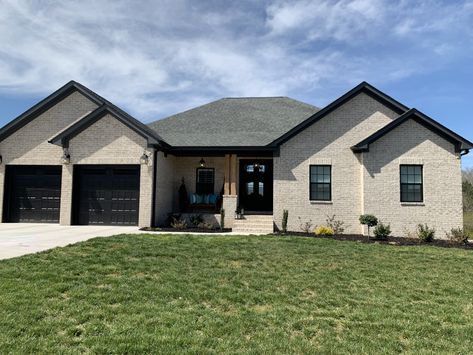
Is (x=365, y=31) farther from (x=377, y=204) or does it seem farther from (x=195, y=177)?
(x=195, y=177)

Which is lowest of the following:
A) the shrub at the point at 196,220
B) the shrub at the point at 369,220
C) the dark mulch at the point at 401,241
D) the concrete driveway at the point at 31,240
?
the dark mulch at the point at 401,241

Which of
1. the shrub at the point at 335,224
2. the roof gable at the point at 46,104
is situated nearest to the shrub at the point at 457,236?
the shrub at the point at 335,224

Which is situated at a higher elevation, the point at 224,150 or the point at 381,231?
the point at 224,150

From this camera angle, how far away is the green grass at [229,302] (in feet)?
14.5

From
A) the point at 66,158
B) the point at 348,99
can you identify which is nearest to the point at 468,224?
the point at 348,99

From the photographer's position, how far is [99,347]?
411 cm

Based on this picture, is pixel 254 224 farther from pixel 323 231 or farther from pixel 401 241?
pixel 401 241

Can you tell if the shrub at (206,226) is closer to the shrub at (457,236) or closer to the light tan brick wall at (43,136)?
the light tan brick wall at (43,136)

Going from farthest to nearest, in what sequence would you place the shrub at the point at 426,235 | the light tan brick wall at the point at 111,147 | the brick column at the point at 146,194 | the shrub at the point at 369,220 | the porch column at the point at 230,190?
the porch column at the point at 230,190, the light tan brick wall at the point at 111,147, the brick column at the point at 146,194, the shrub at the point at 369,220, the shrub at the point at 426,235

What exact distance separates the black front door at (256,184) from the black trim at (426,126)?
5.21 metres

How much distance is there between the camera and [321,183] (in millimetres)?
15914

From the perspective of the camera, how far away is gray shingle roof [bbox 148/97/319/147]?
58.2 ft

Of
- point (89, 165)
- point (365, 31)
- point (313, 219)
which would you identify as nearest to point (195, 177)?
point (89, 165)

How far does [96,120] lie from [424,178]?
1528 centimetres
